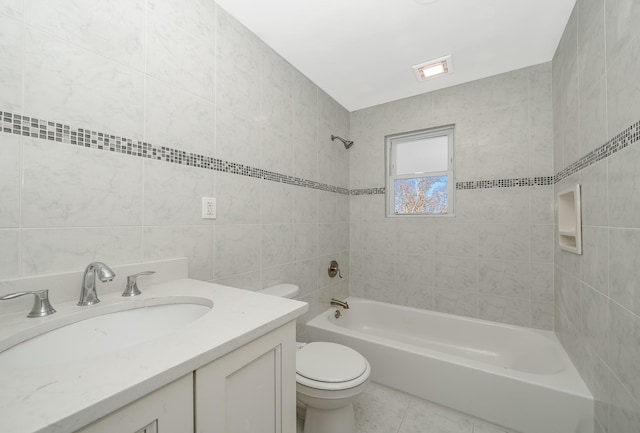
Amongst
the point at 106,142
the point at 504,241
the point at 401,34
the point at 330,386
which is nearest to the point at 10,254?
the point at 106,142

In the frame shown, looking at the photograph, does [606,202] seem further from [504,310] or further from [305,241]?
[305,241]

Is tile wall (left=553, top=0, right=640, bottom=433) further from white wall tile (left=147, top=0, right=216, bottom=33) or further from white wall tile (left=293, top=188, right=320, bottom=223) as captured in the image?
white wall tile (left=147, top=0, right=216, bottom=33)

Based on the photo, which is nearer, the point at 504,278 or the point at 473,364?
the point at 473,364

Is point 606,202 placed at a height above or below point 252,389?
above

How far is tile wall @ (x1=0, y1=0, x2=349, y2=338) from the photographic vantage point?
2.70ft

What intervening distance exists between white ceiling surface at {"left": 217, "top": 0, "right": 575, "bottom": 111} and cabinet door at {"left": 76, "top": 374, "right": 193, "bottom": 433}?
1.79 m

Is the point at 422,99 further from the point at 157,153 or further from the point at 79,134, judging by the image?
the point at 79,134

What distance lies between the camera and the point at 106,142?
990 mm

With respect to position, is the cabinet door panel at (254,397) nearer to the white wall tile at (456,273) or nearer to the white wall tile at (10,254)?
the white wall tile at (10,254)

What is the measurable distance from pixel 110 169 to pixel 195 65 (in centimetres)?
68

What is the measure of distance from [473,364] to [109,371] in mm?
1788

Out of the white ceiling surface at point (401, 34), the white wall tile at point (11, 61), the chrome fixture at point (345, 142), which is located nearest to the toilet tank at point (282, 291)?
the white wall tile at point (11, 61)

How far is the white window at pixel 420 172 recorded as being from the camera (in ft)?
7.66

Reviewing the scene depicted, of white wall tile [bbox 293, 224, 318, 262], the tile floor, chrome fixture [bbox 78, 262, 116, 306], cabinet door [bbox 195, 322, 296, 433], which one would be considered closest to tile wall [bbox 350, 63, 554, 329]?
white wall tile [bbox 293, 224, 318, 262]
